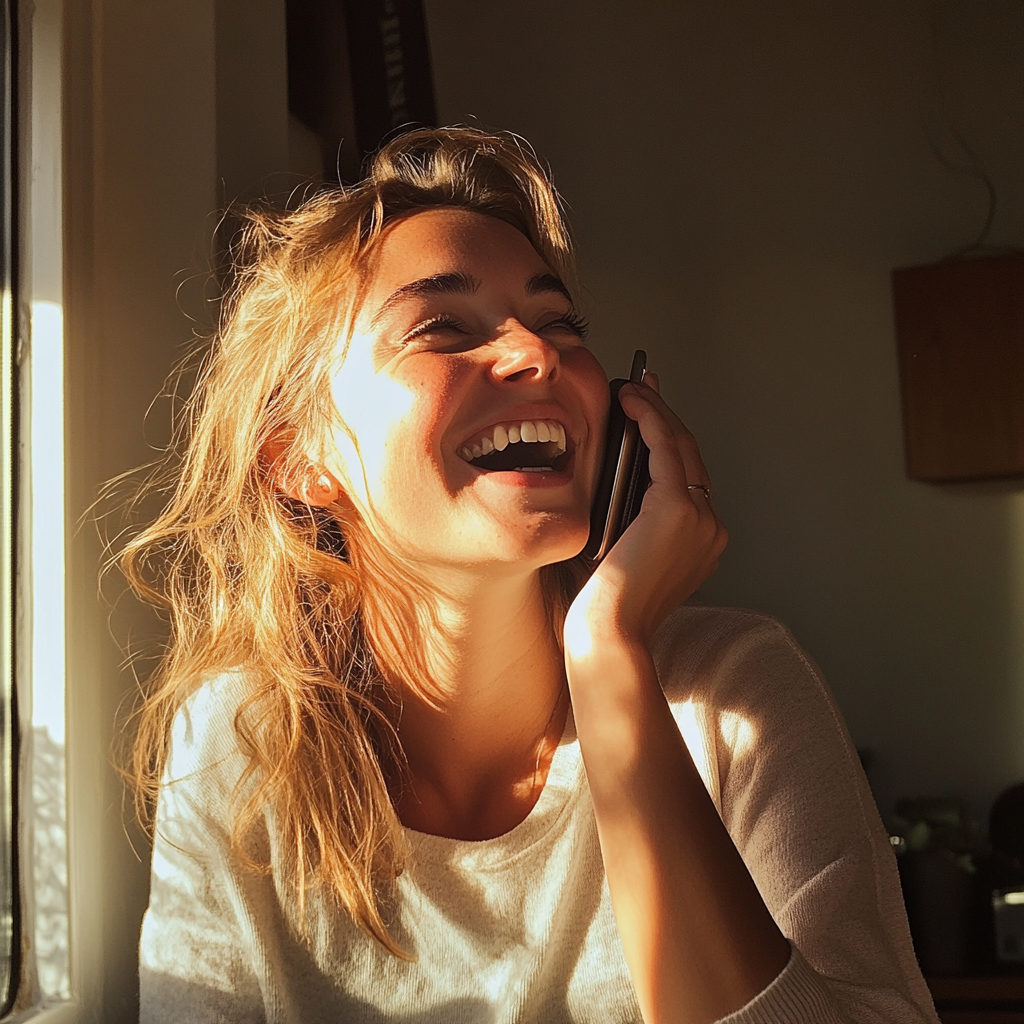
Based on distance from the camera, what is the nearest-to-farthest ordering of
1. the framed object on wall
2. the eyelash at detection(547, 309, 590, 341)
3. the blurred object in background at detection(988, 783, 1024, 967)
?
the eyelash at detection(547, 309, 590, 341)
the blurred object in background at detection(988, 783, 1024, 967)
the framed object on wall

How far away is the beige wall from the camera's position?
90.9 inches

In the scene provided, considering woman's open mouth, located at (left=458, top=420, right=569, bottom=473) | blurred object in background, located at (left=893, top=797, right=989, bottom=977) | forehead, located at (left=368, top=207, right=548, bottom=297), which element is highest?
forehead, located at (left=368, top=207, right=548, bottom=297)

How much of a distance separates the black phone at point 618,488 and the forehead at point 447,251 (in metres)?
0.16

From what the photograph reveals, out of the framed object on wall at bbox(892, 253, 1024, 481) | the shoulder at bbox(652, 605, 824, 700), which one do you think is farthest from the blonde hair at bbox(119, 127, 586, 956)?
the framed object on wall at bbox(892, 253, 1024, 481)

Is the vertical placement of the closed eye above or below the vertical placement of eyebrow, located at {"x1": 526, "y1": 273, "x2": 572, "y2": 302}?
below

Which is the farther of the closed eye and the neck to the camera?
the neck

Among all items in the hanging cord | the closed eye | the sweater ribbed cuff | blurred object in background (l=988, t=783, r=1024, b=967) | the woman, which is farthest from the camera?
the hanging cord

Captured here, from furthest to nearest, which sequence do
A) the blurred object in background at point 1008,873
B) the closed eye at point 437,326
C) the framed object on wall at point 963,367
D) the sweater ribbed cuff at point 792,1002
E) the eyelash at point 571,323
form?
the framed object on wall at point 963,367 < the blurred object in background at point 1008,873 < the eyelash at point 571,323 < the closed eye at point 437,326 < the sweater ribbed cuff at point 792,1002

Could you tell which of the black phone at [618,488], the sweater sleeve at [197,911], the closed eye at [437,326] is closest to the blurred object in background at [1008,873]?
the black phone at [618,488]

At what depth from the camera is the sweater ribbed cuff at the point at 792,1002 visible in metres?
0.76

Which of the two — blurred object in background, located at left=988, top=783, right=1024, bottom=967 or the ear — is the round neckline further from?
blurred object in background, located at left=988, top=783, right=1024, bottom=967

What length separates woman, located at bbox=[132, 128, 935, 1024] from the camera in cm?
91

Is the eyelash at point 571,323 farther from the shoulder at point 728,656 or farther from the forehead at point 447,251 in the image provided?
the shoulder at point 728,656

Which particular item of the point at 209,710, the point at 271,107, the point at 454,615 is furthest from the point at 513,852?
the point at 271,107
